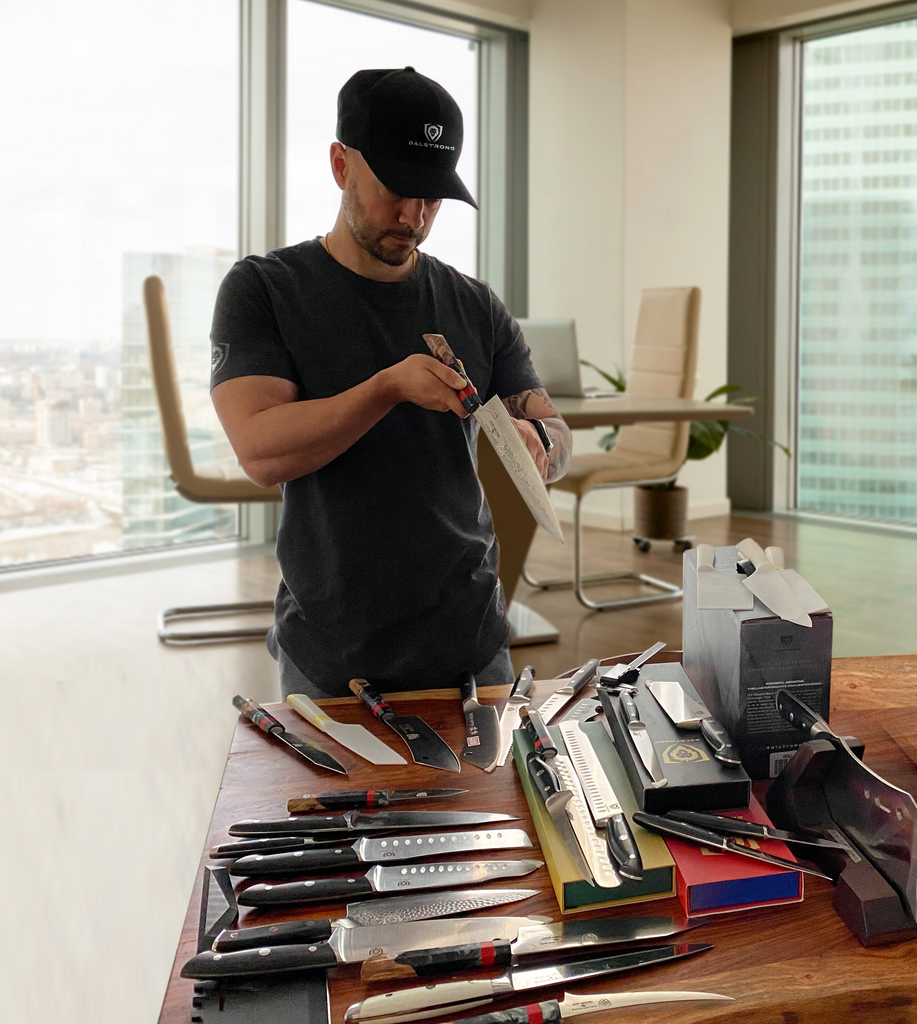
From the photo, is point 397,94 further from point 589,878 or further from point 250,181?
point 250,181

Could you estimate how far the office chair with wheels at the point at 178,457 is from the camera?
11.6 feet

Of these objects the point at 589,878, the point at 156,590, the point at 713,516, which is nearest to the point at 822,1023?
the point at 589,878

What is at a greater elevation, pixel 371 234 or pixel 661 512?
pixel 371 234

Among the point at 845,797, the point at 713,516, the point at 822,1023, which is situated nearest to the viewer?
the point at 822,1023

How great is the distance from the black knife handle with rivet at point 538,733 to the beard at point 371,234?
616mm

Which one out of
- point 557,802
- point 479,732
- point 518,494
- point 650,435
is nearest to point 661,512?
point 650,435

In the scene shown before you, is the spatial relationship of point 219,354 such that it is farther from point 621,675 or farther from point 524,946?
point 524,946

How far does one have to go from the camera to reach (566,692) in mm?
1127

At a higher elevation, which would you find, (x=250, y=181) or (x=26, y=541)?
(x=250, y=181)

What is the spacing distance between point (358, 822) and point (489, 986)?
222 mm

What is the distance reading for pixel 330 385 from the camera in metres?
1.30

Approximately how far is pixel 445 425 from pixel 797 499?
5.27m

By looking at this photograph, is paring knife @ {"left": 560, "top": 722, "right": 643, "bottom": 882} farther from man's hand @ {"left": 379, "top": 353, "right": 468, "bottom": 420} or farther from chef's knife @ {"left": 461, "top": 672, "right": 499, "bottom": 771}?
man's hand @ {"left": 379, "top": 353, "right": 468, "bottom": 420}

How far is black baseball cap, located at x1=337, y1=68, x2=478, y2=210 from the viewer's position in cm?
118
